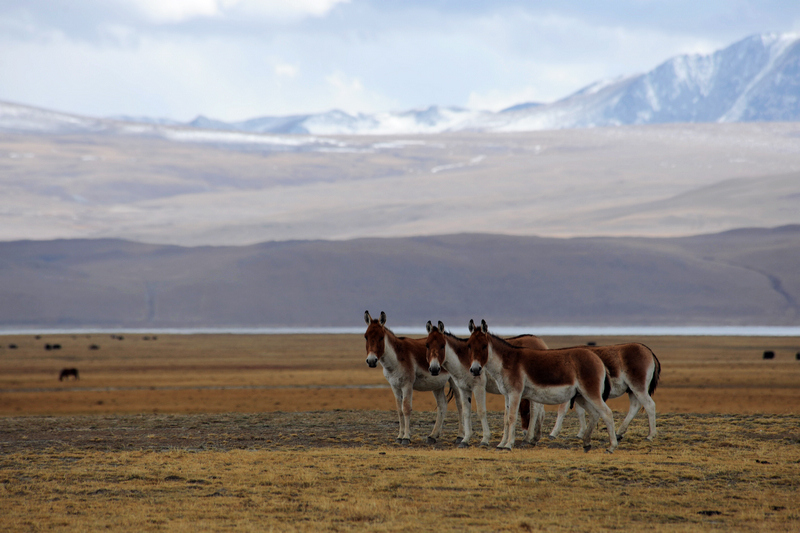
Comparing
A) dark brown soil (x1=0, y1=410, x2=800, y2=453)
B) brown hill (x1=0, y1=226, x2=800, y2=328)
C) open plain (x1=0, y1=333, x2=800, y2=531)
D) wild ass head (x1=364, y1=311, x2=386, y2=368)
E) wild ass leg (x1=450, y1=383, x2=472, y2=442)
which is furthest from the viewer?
brown hill (x1=0, y1=226, x2=800, y2=328)

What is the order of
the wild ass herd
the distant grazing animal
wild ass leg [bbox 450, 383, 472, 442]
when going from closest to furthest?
1. the wild ass herd
2. wild ass leg [bbox 450, 383, 472, 442]
3. the distant grazing animal

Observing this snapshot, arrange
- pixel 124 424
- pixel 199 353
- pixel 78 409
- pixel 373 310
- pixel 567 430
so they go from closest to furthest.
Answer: pixel 567 430
pixel 124 424
pixel 78 409
pixel 199 353
pixel 373 310

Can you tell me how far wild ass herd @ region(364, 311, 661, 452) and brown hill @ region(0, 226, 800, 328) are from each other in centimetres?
11724

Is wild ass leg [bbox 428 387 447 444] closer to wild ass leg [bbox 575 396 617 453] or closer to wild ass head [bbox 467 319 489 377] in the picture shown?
wild ass head [bbox 467 319 489 377]

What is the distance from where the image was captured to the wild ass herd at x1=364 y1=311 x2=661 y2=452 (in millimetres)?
13695

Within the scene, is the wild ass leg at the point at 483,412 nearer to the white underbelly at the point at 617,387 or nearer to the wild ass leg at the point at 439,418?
the wild ass leg at the point at 439,418

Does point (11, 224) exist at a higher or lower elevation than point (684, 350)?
higher

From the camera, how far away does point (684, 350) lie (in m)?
68.4

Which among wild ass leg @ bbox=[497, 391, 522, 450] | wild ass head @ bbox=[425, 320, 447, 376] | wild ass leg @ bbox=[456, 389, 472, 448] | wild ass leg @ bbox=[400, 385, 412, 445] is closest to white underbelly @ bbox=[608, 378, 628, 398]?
wild ass leg @ bbox=[497, 391, 522, 450]

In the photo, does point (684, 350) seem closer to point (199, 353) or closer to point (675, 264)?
point (199, 353)

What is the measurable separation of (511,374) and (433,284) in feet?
435

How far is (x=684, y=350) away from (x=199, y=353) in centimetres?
3587

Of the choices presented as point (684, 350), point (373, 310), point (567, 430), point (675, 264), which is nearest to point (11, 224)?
point (373, 310)

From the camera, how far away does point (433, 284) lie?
146 meters
